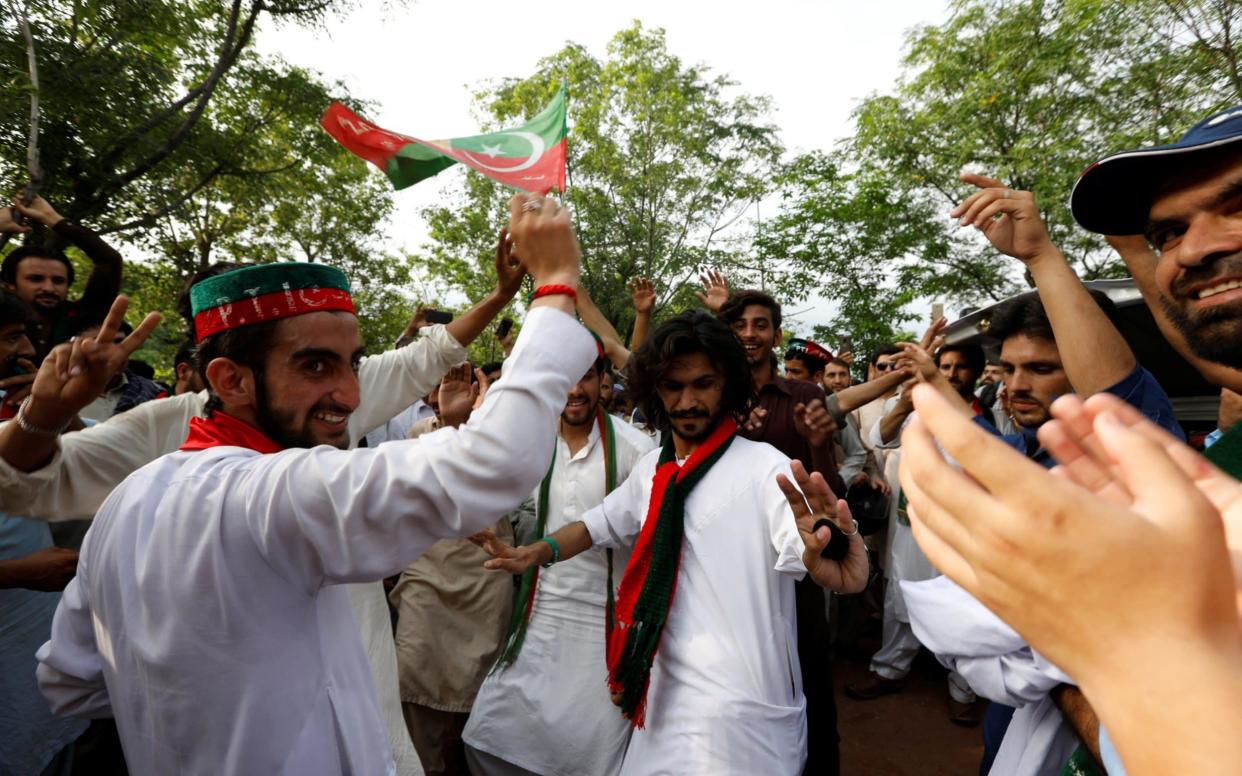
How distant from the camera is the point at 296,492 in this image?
3.97 ft

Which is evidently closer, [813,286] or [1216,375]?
[1216,375]

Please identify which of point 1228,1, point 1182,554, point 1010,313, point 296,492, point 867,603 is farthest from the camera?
point 1228,1

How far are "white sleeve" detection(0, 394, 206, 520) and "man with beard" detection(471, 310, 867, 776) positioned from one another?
1.41m

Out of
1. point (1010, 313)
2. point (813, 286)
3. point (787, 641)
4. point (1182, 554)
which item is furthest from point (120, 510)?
point (813, 286)

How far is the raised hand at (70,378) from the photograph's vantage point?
170 cm

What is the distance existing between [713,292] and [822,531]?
2.99 metres

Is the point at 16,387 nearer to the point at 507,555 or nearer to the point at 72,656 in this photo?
the point at 72,656

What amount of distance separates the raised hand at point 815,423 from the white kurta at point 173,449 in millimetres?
1869

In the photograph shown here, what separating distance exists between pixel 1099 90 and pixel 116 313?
15.7m

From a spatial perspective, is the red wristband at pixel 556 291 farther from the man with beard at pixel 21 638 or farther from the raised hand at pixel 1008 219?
the man with beard at pixel 21 638

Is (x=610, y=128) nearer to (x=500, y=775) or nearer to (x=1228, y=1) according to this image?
(x=1228, y=1)

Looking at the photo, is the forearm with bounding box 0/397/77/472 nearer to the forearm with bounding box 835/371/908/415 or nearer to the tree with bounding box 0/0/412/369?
the forearm with bounding box 835/371/908/415

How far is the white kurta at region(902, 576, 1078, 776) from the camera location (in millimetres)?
1246

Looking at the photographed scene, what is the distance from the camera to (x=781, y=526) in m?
2.25
